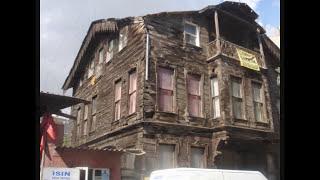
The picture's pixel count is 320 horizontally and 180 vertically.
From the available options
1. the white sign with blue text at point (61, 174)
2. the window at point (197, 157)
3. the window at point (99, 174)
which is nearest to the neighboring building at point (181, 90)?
the window at point (197, 157)

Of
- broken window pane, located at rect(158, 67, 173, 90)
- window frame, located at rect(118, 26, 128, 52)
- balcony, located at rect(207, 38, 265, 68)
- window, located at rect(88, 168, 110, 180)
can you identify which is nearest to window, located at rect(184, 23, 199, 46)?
balcony, located at rect(207, 38, 265, 68)

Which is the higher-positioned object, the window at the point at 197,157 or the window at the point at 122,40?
the window at the point at 122,40

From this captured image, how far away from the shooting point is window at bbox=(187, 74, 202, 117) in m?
3.71

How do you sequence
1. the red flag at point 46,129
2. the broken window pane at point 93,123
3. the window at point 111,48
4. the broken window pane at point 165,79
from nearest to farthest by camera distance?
the red flag at point 46,129, the broken window pane at point 93,123, the window at point 111,48, the broken window pane at point 165,79

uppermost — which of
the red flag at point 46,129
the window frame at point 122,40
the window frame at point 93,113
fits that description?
the window frame at point 122,40

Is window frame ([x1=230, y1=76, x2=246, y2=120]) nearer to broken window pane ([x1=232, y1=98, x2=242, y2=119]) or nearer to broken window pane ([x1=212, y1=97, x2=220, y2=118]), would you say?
broken window pane ([x1=232, y1=98, x2=242, y2=119])

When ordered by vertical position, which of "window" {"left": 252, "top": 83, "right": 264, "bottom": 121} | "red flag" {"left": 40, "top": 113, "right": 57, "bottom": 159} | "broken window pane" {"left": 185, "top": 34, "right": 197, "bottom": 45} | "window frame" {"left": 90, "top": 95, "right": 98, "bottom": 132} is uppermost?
"broken window pane" {"left": 185, "top": 34, "right": 197, "bottom": 45}

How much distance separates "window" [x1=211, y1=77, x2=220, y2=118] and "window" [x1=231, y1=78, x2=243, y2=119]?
0.54 ft

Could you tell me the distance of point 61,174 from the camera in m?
2.92

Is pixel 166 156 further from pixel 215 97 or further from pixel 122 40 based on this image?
pixel 122 40

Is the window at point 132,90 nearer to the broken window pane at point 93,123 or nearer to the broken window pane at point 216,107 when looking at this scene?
the broken window pane at point 93,123

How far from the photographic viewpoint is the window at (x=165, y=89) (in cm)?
360

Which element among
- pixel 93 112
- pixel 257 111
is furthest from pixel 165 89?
pixel 257 111
